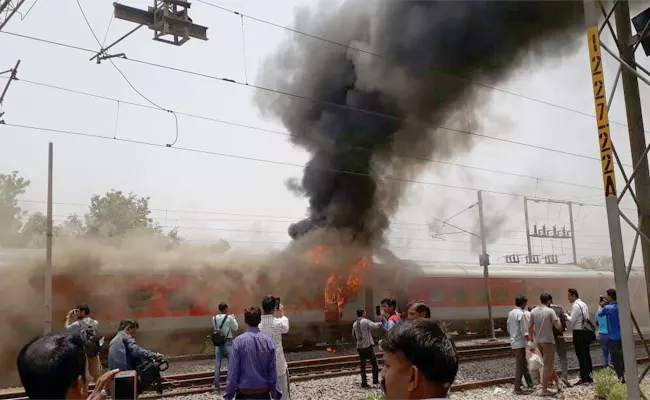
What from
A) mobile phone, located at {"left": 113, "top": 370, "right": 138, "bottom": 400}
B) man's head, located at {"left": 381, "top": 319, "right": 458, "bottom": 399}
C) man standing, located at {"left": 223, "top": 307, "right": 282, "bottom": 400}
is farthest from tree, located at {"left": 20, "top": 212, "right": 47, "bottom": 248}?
man's head, located at {"left": 381, "top": 319, "right": 458, "bottom": 399}

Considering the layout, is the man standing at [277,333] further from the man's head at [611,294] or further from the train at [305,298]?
the train at [305,298]

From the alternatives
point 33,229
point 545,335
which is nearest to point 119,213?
point 33,229

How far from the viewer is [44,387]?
1919mm

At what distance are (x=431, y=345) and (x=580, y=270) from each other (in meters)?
28.1

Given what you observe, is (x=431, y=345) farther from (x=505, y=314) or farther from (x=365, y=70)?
(x=505, y=314)

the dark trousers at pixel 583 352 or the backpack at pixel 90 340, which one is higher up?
the backpack at pixel 90 340

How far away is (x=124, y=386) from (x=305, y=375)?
9886mm

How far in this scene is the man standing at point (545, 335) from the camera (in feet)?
28.6

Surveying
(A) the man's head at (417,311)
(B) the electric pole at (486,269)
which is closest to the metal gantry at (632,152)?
(A) the man's head at (417,311)

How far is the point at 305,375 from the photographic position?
38.5 feet

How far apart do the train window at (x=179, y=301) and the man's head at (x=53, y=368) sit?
13.6 meters

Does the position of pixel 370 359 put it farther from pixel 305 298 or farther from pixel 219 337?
pixel 305 298

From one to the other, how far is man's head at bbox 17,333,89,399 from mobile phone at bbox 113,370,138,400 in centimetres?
28

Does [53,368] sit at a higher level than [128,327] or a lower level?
higher
